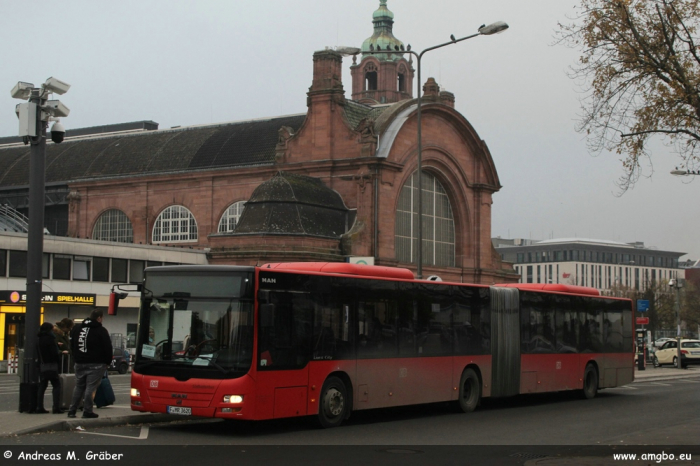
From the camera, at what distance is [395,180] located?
56.4 m

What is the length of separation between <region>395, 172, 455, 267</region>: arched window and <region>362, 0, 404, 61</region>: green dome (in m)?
33.0

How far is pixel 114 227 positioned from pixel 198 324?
51.9m

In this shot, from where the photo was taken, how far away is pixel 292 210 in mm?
51781

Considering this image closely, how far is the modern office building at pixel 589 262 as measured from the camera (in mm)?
147625

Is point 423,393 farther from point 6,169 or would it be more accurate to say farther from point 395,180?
point 6,169

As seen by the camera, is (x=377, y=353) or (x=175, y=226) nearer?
(x=377, y=353)

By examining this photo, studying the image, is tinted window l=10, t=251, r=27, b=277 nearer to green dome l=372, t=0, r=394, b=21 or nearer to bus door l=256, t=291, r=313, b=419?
bus door l=256, t=291, r=313, b=419

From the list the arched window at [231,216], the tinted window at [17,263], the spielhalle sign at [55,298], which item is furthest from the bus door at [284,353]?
the arched window at [231,216]

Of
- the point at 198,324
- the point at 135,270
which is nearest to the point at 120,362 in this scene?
the point at 135,270

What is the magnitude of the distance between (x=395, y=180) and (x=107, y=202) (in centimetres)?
2087

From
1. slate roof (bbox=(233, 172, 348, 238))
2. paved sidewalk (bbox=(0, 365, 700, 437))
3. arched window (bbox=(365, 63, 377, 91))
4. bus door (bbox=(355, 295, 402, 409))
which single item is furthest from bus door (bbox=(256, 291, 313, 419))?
arched window (bbox=(365, 63, 377, 91))

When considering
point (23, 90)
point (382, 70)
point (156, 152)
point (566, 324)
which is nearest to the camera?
point (23, 90)

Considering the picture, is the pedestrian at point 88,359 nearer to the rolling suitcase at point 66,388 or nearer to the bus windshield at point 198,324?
the bus windshield at point 198,324

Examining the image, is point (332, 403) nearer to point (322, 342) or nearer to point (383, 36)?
point (322, 342)
